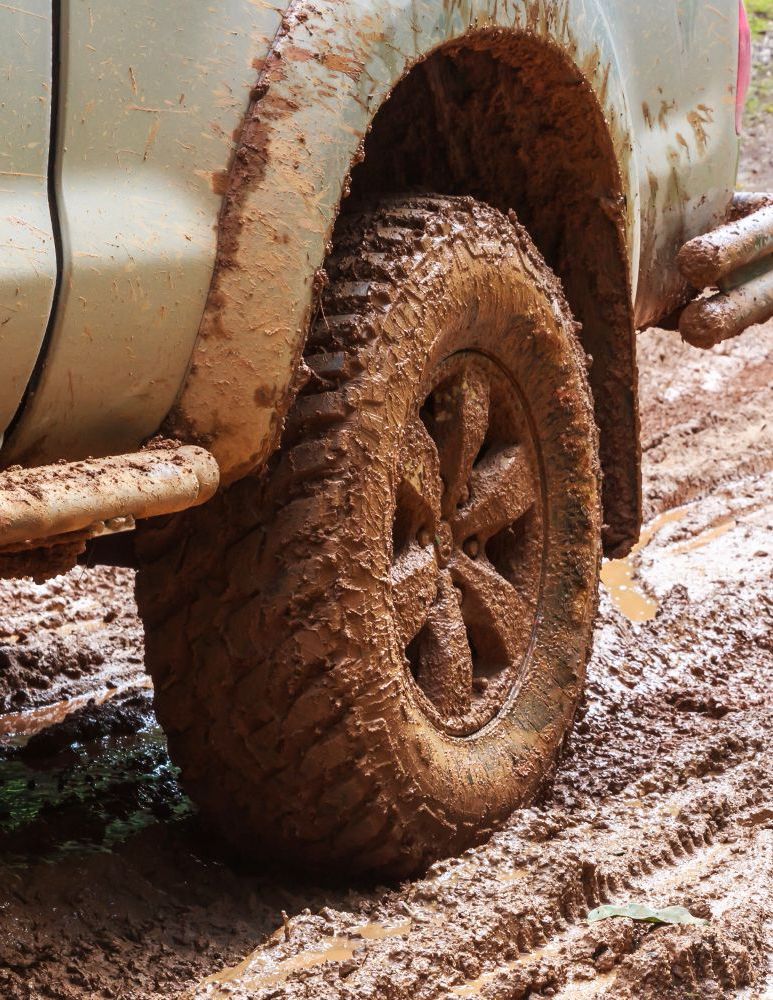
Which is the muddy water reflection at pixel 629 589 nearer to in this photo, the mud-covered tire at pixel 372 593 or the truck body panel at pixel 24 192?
the mud-covered tire at pixel 372 593

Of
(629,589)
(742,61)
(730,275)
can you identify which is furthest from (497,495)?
(629,589)

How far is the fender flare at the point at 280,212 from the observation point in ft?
6.13

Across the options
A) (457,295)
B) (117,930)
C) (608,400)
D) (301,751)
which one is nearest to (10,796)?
(117,930)

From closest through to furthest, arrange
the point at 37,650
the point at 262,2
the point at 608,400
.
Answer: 1. the point at 262,2
2. the point at 608,400
3. the point at 37,650

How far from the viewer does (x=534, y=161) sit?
2.82 meters

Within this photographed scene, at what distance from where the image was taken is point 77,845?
96.8 inches

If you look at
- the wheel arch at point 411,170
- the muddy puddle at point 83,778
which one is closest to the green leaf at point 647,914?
the muddy puddle at point 83,778

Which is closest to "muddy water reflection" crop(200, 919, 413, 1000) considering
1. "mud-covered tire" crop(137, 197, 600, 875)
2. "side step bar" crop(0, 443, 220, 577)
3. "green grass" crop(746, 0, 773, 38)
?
"mud-covered tire" crop(137, 197, 600, 875)

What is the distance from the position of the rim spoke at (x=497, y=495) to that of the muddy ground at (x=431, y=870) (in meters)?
0.57

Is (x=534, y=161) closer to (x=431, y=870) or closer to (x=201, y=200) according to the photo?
(x=201, y=200)

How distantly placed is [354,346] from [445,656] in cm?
64

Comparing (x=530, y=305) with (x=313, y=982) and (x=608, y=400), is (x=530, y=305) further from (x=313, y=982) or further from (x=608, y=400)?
(x=313, y=982)

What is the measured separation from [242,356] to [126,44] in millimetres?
441

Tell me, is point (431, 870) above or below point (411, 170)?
below
